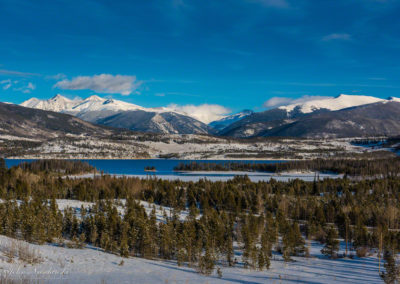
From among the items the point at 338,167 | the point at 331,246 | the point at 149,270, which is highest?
the point at 338,167

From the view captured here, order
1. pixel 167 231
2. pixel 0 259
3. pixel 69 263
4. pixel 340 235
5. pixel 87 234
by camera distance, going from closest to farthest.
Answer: pixel 0 259 → pixel 69 263 → pixel 167 231 → pixel 87 234 → pixel 340 235

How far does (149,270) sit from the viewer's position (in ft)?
74.2

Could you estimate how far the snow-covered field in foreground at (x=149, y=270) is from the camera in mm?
19422

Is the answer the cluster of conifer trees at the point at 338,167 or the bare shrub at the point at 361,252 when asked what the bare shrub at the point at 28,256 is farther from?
the cluster of conifer trees at the point at 338,167

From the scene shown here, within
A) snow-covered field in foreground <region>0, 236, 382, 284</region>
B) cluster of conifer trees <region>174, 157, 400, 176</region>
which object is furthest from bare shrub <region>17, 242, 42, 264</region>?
cluster of conifer trees <region>174, 157, 400, 176</region>

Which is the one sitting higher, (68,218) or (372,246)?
(68,218)

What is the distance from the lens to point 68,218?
33031mm

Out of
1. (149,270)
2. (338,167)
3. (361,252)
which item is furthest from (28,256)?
(338,167)

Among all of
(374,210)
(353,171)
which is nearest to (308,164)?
(353,171)

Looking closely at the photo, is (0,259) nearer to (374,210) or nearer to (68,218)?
(68,218)

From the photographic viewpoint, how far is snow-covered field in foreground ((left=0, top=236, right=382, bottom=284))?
19422mm

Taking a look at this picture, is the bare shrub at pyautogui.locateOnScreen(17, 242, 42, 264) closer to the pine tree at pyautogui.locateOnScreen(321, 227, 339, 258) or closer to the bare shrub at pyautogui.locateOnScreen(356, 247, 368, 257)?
the pine tree at pyautogui.locateOnScreen(321, 227, 339, 258)

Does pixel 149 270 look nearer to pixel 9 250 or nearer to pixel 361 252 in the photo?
pixel 9 250

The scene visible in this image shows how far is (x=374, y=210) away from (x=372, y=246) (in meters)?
15.8
